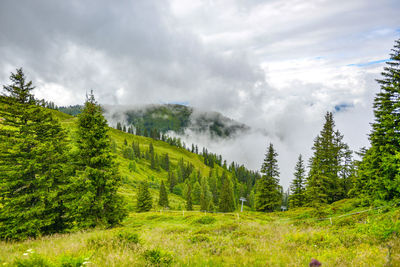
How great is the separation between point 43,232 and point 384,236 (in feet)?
68.4

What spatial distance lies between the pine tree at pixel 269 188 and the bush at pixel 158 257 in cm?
3833

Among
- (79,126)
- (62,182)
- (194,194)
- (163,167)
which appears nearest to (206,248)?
(62,182)

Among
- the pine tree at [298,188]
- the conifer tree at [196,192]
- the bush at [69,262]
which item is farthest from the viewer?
the conifer tree at [196,192]

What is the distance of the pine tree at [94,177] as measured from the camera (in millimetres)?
17078

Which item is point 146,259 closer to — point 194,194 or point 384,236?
point 384,236

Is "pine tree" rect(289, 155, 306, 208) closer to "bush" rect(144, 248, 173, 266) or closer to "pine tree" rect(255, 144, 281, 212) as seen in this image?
"pine tree" rect(255, 144, 281, 212)

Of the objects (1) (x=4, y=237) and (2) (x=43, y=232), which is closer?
(1) (x=4, y=237)

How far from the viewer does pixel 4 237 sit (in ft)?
46.7

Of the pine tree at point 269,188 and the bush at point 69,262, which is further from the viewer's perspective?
the pine tree at point 269,188

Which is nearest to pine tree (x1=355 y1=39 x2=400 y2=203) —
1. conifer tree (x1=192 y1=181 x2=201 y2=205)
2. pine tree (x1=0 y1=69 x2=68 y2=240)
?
pine tree (x1=0 y1=69 x2=68 y2=240)

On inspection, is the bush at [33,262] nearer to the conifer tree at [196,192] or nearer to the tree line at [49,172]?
the tree line at [49,172]

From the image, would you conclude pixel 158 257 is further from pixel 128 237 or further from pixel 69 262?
pixel 128 237

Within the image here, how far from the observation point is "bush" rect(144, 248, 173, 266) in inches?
216

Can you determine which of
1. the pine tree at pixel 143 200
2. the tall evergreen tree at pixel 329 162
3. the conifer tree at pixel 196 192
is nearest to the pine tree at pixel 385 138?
the tall evergreen tree at pixel 329 162
